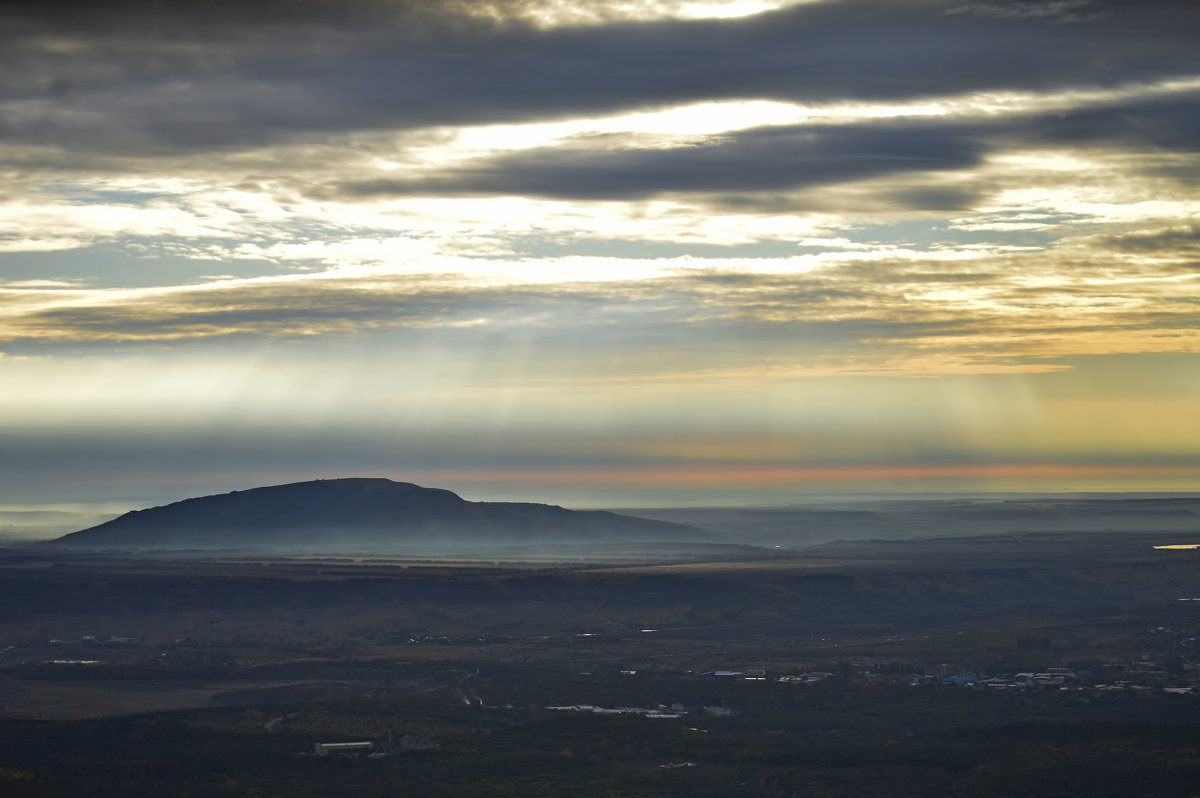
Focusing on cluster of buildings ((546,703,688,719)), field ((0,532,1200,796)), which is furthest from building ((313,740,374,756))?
cluster of buildings ((546,703,688,719))

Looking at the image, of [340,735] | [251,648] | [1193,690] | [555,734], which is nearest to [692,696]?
[555,734]

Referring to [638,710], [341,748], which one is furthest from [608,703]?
[341,748]

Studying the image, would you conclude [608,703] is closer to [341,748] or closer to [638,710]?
[638,710]

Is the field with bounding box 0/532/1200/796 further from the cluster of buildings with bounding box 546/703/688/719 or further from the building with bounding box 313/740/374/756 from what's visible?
the building with bounding box 313/740/374/756

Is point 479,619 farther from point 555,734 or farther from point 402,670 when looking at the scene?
point 555,734

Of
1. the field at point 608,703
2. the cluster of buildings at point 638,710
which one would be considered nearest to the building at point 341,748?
the field at point 608,703

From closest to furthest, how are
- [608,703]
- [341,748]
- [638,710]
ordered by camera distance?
1. [341,748]
2. [638,710]
3. [608,703]

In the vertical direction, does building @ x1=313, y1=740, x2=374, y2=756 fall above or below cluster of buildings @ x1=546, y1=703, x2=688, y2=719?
above

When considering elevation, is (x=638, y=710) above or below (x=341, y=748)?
below

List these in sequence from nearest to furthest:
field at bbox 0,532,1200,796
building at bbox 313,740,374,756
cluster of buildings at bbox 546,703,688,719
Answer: field at bbox 0,532,1200,796, building at bbox 313,740,374,756, cluster of buildings at bbox 546,703,688,719

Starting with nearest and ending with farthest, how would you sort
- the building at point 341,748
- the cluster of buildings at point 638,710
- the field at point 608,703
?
the field at point 608,703
the building at point 341,748
the cluster of buildings at point 638,710

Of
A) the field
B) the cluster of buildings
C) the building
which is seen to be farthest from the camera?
the cluster of buildings

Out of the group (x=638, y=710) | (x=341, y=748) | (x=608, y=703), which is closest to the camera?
(x=341, y=748)

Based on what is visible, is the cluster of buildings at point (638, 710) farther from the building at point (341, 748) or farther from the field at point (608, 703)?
the building at point (341, 748)
